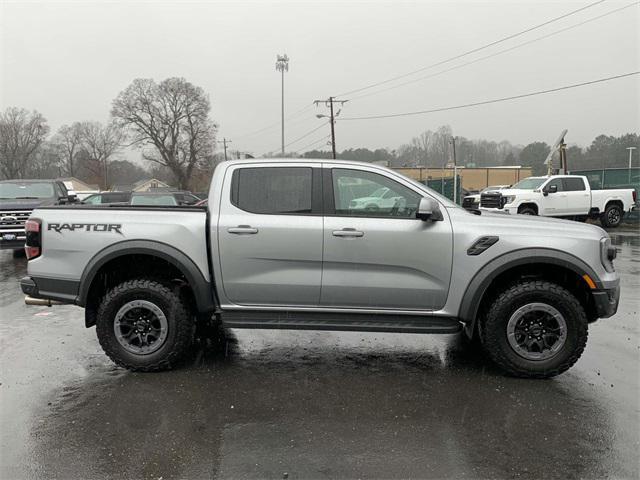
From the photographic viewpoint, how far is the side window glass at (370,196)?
429cm

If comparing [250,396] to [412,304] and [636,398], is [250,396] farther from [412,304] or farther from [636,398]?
[636,398]

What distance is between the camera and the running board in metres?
4.21

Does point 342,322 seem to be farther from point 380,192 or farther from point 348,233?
point 380,192

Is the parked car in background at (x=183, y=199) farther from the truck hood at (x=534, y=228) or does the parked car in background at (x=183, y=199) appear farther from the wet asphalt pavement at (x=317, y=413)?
the truck hood at (x=534, y=228)

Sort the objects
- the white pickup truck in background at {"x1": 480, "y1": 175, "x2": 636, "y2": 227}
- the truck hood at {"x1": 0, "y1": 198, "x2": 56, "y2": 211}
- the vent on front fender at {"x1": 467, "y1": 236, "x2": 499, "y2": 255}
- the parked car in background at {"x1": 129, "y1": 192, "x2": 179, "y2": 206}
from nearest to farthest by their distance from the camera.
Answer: the vent on front fender at {"x1": 467, "y1": 236, "x2": 499, "y2": 255} → the truck hood at {"x1": 0, "y1": 198, "x2": 56, "y2": 211} → the parked car in background at {"x1": 129, "y1": 192, "x2": 179, "y2": 206} → the white pickup truck in background at {"x1": 480, "y1": 175, "x2": 636, "y2": 227}

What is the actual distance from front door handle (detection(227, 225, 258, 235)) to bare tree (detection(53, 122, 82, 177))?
4390 inches

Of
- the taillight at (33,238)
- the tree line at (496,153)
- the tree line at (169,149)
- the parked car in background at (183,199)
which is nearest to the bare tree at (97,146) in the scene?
the tree line at (169,149)

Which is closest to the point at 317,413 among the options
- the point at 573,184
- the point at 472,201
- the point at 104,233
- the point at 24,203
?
the point at 104,233

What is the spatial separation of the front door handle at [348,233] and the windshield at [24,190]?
1103cm

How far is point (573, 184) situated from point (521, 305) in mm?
15129

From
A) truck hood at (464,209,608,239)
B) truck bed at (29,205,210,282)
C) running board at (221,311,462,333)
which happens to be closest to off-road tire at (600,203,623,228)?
truck hood at (464,209,608,239)

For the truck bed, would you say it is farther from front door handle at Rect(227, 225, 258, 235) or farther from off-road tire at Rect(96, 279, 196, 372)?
off-road tire at Rect(96, 279, 196, 372)

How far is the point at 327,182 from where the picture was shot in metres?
4.37

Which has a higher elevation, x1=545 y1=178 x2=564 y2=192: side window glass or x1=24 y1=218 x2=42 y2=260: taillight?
x1=545 y1=178 x2=564 y2=192: side window glass
